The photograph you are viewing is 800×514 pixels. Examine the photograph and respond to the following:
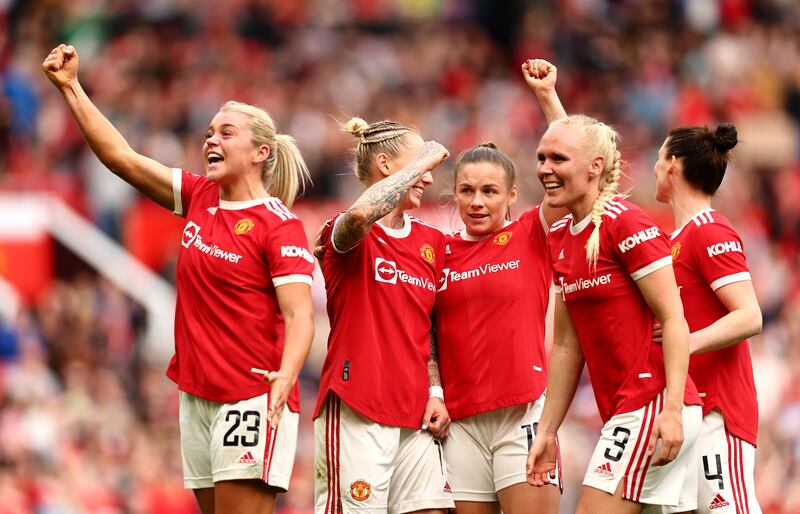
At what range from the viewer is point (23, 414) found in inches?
532

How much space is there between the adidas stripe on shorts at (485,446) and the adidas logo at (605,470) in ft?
2.25

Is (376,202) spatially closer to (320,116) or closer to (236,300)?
(236,300)

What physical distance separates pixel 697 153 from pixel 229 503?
112 inches

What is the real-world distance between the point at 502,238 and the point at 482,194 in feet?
0.81

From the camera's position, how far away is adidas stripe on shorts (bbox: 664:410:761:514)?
732cm

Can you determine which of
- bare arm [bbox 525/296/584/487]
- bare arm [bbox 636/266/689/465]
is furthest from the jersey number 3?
bare arm [bbox 525/296/584/487]

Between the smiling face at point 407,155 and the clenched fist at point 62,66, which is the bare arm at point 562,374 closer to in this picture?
the smiling face at point 407,155

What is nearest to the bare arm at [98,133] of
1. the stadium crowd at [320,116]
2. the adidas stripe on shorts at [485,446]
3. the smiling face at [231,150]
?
the smiling face at [231,150]

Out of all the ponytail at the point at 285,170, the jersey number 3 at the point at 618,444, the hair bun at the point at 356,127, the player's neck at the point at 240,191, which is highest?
the hair bun at the point at 356,127

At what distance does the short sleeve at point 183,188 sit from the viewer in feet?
25.1

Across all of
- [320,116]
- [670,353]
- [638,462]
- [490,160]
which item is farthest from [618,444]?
[320,116]

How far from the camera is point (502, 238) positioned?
25.6 ft

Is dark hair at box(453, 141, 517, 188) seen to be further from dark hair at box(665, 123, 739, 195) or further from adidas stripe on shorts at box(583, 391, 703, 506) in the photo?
adidas stripe on shorts at box(583, 391, 703, 506)

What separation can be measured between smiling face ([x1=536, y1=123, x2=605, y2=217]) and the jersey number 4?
1.73 metres
